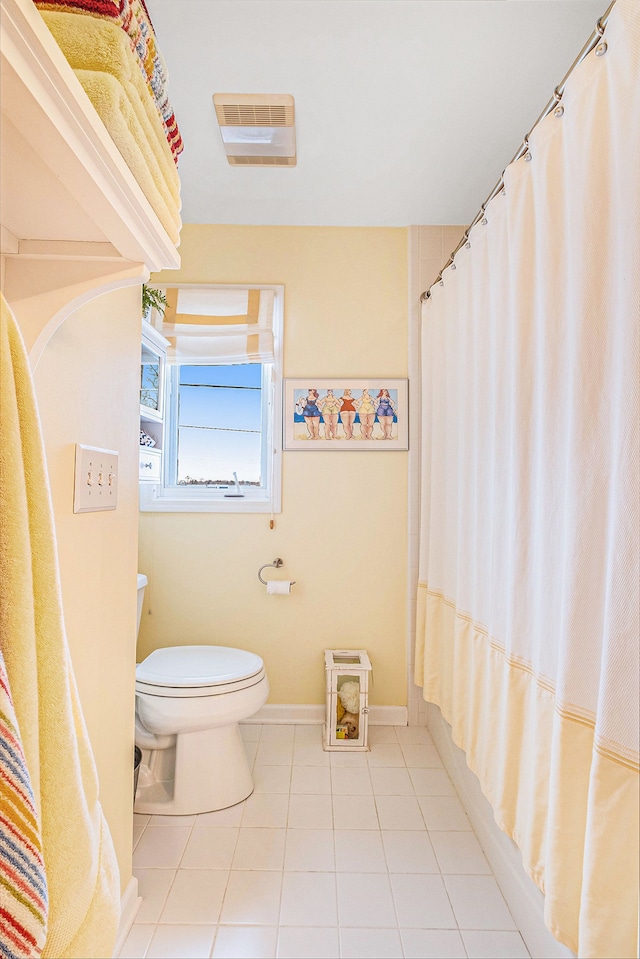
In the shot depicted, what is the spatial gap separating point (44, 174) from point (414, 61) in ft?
4.96

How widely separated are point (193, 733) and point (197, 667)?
0.21 meters

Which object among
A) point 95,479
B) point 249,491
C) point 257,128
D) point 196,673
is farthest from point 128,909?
point 257,128

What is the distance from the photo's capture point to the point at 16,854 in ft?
1.32

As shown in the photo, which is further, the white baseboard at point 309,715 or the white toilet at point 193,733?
the white baseboard at point 309,715

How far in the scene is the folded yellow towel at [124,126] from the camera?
62 cm

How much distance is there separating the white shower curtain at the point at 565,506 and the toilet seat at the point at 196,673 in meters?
0.76

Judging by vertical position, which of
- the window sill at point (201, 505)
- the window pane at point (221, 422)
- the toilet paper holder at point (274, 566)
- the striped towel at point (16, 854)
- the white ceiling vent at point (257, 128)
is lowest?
the toilet paper holder at point (274, 566)

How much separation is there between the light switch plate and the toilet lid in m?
0.91

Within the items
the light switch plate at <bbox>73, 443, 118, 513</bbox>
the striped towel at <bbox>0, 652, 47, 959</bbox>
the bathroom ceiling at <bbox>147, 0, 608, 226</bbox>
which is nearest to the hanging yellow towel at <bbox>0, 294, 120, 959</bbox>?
the striped towel at <bbox>0, 652, 47, 959</bbox>

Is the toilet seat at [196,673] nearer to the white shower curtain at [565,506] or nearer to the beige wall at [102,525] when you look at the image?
the beige wall at [102,525]

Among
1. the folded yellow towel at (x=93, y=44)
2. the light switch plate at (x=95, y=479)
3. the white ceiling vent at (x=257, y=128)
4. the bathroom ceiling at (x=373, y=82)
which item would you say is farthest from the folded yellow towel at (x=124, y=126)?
the white ceiling vent at (x=257, y=128)

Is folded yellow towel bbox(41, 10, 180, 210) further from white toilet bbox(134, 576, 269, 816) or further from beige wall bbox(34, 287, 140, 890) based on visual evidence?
white toilet bbox(134, 576, 269, 816)

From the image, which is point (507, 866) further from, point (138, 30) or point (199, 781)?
point (138, 30)

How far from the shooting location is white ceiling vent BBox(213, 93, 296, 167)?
5.90ft
